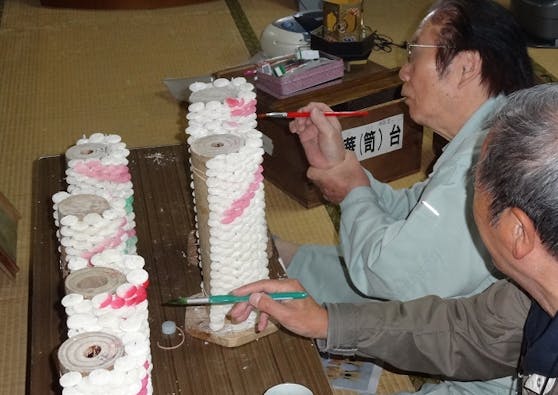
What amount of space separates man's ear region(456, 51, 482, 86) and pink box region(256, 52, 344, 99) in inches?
52.5

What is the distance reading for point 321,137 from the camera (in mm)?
1934

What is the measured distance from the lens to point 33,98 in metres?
4.18

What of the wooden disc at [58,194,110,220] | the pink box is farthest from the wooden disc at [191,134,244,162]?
the pink box

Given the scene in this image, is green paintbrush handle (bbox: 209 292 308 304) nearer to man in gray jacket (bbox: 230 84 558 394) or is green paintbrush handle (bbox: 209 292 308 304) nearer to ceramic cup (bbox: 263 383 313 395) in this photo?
man in gray jacket (bbox: 230 84 558 394)

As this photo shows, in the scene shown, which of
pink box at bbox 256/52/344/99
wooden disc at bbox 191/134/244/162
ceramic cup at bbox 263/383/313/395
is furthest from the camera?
pink box at bbox 256/52/344/99

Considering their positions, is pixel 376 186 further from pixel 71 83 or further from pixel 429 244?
pixel 71 83

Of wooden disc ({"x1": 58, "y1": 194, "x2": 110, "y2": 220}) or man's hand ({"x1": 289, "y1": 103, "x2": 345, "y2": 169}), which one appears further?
man's hand ({"x1": 289, "y1": 103, "x2": 345, "y2": 169})

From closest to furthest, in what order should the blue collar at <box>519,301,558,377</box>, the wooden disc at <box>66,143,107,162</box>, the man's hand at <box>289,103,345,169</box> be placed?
the blue collar at <box>519,301,558,377</box>, the wooden disc at <box>66,143,107,162</box>, the man's hand at <box>289,103,345,169</box>

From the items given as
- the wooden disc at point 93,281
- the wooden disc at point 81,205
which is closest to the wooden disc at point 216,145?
the wooden disc at point 81,205

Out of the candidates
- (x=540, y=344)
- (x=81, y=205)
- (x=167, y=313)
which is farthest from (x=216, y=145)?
(x=540, y=344)

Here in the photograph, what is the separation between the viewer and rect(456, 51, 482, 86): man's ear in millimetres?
1726

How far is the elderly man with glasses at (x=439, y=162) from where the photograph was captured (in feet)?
5.33

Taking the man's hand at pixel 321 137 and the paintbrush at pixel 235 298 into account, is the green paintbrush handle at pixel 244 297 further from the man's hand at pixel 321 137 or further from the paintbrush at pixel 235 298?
the man's hand at pixel 321 137

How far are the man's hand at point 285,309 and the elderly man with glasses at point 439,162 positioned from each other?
0.23 m
